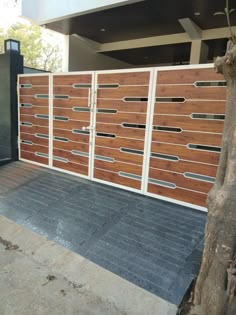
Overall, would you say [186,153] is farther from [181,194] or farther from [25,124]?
[25,124]

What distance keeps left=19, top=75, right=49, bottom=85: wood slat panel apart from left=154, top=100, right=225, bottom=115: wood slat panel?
2.08m

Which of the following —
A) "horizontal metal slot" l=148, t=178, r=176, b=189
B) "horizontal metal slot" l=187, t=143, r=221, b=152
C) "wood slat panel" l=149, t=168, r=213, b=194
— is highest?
"horizontal metal slot" l=187, t=143, r=221, b=152

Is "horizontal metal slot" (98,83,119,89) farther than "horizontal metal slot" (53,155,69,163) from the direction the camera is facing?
No

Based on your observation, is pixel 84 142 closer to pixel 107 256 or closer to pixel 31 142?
pixel 31 142

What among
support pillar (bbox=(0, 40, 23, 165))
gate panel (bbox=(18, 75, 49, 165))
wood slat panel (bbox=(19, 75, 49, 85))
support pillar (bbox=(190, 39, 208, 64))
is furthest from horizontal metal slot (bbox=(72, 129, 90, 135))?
support pillar (bbox=(190, 39, 208, 64))

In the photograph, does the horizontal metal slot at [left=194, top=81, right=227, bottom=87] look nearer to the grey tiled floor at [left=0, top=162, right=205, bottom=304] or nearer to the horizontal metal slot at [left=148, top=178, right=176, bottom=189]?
the horizontal metal slot at [left=148, top=178, right=176, bottom=189]

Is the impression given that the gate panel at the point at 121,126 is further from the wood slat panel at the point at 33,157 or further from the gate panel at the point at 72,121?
the wood slat panel at the point at 33,157

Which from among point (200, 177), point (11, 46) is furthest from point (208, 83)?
point (11, 46)

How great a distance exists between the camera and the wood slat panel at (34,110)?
4.12 meters

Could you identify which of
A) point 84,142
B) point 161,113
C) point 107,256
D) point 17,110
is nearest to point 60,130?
point 84,142

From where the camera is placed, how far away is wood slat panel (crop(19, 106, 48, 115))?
4.12m

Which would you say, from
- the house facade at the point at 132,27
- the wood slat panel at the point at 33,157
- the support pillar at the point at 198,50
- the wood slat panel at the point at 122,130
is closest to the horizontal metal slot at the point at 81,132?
the wood slat panel at the point at 122,130

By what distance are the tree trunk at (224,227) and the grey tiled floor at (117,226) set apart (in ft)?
1.10

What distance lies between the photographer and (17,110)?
14.9 feet
